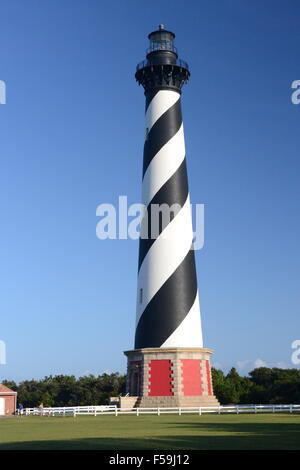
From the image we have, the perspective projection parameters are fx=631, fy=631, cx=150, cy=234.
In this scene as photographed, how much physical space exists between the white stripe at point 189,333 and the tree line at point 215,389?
657 inches

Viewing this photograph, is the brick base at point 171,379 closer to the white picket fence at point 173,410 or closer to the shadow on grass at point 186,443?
the white picket fence at point 173,410

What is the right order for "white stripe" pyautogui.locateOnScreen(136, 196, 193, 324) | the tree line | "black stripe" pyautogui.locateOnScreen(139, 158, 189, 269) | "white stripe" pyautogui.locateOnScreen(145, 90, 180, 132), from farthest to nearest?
the tree line, "white stripe" pyautogui.locateOnScreen(145, 90, 180, 132), "black stripe" pyautogui.locateOnScreen(139, 158, 189, 269), "white stripe" pyautogui.locateOnScreen(136, 196, 193, 324)

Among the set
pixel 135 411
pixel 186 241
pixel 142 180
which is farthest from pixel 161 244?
pixel 135 411

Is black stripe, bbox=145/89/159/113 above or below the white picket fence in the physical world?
above

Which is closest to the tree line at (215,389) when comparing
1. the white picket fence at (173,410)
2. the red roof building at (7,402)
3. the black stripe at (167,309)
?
the red roof building at (7,402)

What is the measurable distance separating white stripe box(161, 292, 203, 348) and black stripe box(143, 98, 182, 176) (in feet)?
30.8

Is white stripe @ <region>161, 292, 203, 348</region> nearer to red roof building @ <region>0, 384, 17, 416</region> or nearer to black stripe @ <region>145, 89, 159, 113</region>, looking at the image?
black stripe @ <region>145, 89, 159, 113</region>

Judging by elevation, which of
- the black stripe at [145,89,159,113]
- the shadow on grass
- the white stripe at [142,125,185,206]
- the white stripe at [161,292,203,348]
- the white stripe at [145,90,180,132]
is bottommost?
the shadow on grass

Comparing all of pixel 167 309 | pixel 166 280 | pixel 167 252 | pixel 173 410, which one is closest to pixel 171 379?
pixel 173 410

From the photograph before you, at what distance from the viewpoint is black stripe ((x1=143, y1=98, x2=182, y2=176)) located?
38.8 m

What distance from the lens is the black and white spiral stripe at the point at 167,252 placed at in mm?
36406

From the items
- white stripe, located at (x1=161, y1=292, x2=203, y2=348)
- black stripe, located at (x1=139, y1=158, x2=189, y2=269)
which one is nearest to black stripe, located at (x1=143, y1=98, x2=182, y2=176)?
black stripe, located at (x1=139, y1=158, x2=189, y2=269)

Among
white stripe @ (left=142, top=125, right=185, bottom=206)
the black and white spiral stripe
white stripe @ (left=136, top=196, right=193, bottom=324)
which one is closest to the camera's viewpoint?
the black and white spiral stripe
